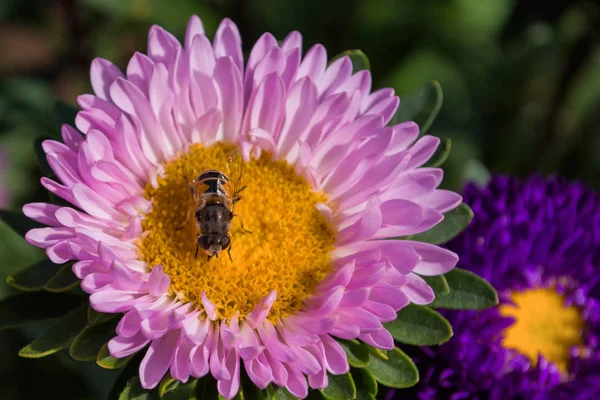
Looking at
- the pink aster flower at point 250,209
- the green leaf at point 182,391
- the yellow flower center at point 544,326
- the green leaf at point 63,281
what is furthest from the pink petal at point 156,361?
the yellow flower center at point 544,326

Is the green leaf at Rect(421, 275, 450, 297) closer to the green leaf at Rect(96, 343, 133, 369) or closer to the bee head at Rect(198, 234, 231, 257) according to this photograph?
the bee head at Rect(198, 234, 231, 257)

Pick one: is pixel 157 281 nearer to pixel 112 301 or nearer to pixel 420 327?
pixel 112 301

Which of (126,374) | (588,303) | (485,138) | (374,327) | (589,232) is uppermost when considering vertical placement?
(485,138)

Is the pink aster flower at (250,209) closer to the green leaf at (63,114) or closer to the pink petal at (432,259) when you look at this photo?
the pink petal at (432,259)

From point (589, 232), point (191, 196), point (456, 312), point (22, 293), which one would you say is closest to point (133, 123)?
point (191, 196)

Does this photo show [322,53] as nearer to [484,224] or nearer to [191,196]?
[191,196]

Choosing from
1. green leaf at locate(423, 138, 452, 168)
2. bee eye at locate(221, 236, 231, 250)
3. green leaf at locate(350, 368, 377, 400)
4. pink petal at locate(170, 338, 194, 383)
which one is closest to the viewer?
pink petal at locate(170, 338, 194, 383)

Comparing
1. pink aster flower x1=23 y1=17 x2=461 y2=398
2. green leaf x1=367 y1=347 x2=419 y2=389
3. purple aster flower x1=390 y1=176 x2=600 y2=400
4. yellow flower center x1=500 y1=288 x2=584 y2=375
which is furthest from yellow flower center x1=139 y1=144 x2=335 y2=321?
yellow flower center x1=500 y1=288 x2=584 y2=375
